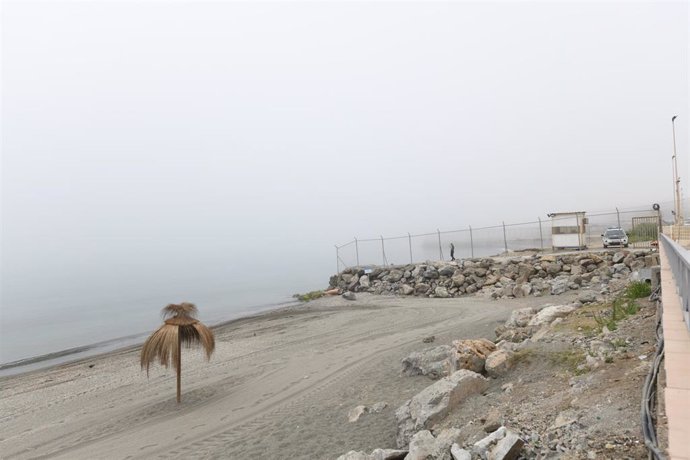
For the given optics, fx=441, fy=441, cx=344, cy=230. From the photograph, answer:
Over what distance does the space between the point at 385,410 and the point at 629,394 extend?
478 cm

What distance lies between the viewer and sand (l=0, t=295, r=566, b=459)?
8.51 m

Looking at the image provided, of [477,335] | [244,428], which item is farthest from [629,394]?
[477,335]

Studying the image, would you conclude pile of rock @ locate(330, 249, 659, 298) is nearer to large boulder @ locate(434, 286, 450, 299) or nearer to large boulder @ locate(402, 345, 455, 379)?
large boulder @ locate(434, 286, 450, 299)

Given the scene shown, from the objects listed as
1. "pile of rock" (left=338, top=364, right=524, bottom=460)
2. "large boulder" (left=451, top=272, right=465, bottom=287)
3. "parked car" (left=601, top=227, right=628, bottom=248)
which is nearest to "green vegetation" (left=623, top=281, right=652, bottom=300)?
"pile of rock" (left=338, top=364, right=524, bottom=460)

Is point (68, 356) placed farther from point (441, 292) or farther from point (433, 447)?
point (433, 447)

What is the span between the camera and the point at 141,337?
→ 30984mm

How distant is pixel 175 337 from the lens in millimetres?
11258

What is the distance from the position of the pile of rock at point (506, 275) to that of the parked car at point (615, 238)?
3776 millimetres

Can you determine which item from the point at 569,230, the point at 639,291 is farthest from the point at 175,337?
the point at 569,230

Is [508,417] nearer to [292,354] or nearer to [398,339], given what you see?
[398,339]

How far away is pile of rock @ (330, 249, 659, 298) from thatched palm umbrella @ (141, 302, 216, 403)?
16686 millimetres

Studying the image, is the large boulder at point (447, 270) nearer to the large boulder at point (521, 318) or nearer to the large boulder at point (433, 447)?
the large boulder at point (521, 318)

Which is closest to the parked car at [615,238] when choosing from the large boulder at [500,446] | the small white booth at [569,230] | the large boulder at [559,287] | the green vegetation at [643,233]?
the small white booth at [569,230]

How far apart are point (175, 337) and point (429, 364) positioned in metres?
6.38
